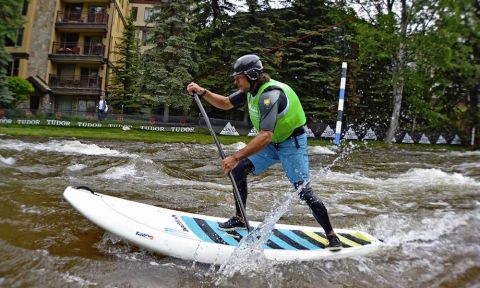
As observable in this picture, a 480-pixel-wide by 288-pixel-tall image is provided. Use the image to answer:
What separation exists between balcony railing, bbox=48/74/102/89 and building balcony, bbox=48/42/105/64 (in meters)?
1.29

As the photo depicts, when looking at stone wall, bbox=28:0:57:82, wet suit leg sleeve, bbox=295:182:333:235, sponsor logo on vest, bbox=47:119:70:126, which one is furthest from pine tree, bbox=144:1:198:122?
wet suit leg sleeve, bbox=295:182:333:235

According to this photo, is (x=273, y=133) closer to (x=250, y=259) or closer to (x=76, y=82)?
(x=250, y=259)

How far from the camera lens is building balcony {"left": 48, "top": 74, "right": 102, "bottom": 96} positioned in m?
32.0

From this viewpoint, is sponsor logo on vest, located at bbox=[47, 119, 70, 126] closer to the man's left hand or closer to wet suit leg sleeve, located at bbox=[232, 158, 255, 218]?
wet suit leg sleeve, located at bbox=[232, 158, 255, 218]

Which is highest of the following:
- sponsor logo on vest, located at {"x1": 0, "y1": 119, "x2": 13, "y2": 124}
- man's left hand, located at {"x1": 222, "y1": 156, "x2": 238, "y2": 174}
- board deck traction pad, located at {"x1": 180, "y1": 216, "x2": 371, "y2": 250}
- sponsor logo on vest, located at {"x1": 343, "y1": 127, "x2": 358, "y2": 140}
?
man's left hand, located at {"x1": 222, "y1": 156, "x2": 238, "y2": 174}

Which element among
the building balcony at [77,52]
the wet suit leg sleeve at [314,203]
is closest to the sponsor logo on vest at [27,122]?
the building balcony at [77,52]

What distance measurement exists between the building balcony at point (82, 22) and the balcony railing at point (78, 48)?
1097 millimetres

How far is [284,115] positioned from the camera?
3838mm

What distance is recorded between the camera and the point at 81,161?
31.2 ft

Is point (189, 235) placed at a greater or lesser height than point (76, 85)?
lesser

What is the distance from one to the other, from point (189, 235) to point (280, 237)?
94cm

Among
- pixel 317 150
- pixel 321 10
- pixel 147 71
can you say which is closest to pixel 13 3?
pixel 147 71

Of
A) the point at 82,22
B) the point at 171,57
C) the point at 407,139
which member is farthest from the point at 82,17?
the point at 407,139

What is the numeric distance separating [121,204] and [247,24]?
2224 cm
